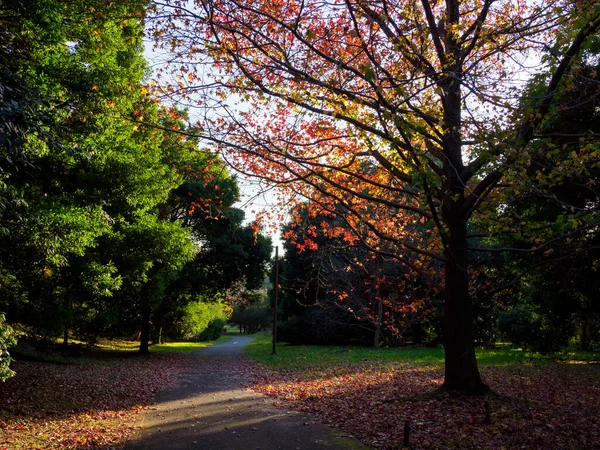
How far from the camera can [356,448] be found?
20.8 ft

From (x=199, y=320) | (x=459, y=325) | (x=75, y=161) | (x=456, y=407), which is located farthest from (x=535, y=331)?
(x=199, y=320)

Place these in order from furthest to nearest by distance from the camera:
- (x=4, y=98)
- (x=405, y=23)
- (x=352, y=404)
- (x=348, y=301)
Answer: (x=348, y=301) < (x=352, y=404) < (x=405, y=23) < (x=4, y=98)

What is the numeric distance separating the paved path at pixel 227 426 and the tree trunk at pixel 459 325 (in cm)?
296

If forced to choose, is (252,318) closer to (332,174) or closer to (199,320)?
(199,320)

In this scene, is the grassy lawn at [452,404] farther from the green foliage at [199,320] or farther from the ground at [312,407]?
the green foliage at [199,320]

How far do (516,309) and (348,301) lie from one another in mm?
8993

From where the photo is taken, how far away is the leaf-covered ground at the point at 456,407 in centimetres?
639

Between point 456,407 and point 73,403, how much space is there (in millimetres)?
8219

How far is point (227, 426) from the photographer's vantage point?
780 cm

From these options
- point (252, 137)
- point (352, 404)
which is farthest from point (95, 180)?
point (352, 404)

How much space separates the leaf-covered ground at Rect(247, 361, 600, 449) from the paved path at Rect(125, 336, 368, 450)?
1.69ft

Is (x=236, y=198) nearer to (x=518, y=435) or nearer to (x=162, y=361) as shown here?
(x=162, y=361)

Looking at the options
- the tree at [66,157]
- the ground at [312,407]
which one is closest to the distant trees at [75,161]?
the tree at [66,157]

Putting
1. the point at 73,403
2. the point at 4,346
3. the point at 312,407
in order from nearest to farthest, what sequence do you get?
the point at 4,346, the point at 312,407, the point at 73,403
